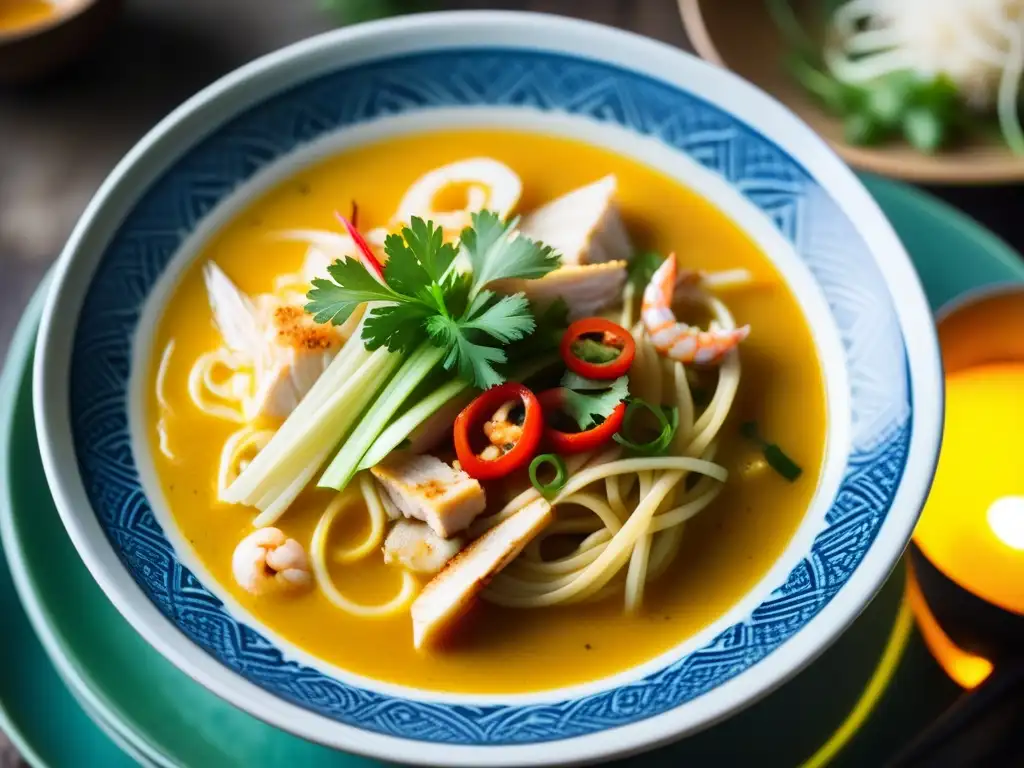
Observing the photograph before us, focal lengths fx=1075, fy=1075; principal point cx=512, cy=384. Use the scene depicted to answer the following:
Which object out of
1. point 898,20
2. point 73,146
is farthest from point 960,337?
point 73,146

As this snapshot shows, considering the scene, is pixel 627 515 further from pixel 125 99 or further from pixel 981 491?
pixel 125 99

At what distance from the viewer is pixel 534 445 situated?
2836 mm

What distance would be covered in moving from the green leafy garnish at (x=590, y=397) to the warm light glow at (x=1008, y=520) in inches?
50.1

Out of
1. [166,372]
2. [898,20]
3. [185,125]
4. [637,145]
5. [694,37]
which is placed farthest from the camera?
[898,20]

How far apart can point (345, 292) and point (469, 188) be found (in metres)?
0.80

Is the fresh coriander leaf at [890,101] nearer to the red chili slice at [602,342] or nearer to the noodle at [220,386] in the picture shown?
the red chili slice at [602,342]

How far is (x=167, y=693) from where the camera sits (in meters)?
2.78

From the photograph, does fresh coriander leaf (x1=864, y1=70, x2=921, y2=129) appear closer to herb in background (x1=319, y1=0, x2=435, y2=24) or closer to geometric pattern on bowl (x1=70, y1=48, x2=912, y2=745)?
geometric pattern on bowl (x1=70, y1=48, x2=912, y2=745)

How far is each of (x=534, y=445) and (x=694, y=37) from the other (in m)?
2.23

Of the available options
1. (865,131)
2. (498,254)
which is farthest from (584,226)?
(865,131)

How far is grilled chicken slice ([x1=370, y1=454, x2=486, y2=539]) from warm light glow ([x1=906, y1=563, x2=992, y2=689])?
128cm

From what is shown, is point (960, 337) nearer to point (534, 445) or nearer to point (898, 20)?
point (534, 445)

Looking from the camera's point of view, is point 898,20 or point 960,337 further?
point 898,20

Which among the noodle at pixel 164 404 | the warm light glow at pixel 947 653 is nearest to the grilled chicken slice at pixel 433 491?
the noodle at pixel 164 404
